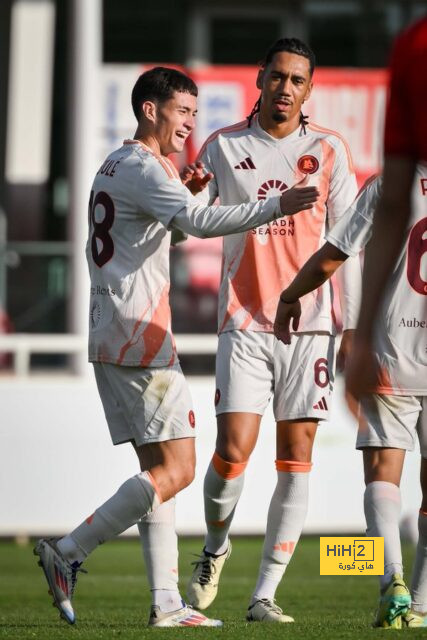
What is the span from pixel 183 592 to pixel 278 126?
3036 millimetres

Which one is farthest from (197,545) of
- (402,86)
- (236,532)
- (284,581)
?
(402,86)

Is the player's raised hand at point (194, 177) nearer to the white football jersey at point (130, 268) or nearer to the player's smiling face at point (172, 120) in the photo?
the player's smiling face at point (172, 120)

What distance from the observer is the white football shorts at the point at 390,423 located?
5.43m

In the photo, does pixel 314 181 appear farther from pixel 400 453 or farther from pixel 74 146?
A: pixel 74 146

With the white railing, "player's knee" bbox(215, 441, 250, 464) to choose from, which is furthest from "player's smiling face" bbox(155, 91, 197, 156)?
the white railing

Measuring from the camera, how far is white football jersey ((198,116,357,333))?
6.02 m

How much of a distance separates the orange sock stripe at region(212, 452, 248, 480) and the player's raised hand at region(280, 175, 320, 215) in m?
1.35

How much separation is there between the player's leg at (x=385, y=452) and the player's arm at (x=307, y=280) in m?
0.81

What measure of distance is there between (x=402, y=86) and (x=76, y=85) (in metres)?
10.7

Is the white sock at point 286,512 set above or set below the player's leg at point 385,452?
below

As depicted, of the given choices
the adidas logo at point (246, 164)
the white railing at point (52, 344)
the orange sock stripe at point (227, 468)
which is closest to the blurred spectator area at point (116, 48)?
the white railing at point (52, 344)

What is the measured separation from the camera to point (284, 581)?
8828mm

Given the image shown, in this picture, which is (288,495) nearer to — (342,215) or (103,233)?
(342,215)

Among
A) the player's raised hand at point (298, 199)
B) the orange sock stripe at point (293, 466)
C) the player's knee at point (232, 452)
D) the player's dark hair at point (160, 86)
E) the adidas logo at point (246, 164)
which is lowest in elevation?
the orange sock stripe at point (293, 466)
